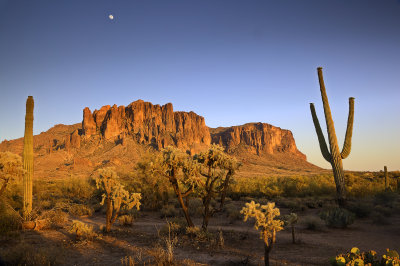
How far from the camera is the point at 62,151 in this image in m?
79.2

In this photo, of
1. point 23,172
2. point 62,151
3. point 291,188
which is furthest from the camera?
point 62,151

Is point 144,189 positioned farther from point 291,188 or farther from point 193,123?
point 193,123

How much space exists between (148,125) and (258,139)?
187 ft

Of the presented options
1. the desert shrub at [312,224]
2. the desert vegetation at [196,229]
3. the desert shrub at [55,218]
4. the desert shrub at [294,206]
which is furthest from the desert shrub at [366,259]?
the desert shrub at [294,206]

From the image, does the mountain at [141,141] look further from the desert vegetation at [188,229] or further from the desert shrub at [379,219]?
the desert shrub at [379,219]

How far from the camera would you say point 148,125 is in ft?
328

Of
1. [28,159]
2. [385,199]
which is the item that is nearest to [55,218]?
[28,159]

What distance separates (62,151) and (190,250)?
279 feet

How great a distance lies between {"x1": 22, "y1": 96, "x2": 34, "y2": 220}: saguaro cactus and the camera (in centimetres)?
1031

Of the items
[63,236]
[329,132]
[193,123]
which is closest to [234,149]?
[193,123]

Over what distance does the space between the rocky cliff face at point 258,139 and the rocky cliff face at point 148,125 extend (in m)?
12.7

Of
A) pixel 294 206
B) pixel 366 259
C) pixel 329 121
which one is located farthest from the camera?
pixel 294 206

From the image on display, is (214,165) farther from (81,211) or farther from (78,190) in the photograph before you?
(78,190)

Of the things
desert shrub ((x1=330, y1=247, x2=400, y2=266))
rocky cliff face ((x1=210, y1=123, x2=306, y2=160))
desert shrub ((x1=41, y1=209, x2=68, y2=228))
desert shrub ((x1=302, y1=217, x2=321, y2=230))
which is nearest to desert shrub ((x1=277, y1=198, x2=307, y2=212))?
desert shrub ((x1=302, y1=217, x2=321, y2=230))
